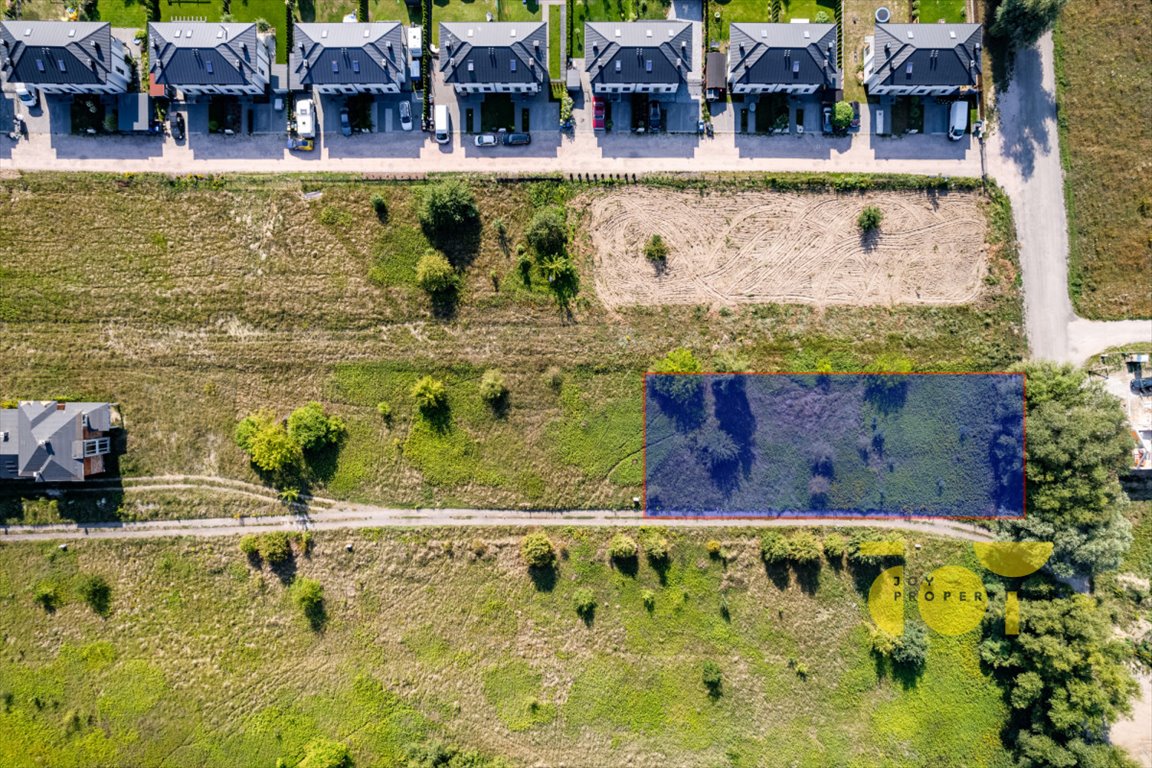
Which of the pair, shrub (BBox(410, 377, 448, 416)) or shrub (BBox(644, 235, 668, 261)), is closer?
shrub (BBox(410, 377, 448, 416))

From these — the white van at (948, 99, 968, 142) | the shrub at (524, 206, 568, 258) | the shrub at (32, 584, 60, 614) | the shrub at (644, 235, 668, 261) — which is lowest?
the shrub at (32, 584, 60, 614)

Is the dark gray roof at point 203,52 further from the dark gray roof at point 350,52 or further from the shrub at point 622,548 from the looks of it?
the shrub at point 622,548

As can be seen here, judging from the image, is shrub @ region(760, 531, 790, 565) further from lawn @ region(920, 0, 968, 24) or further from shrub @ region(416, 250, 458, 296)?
lawn @ region(920, 0, 968, 24)

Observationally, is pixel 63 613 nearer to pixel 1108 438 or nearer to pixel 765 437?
pixel 765 437

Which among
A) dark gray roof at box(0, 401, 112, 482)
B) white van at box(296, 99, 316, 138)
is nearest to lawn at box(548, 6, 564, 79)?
white van at box(296, 99, 316, 138)

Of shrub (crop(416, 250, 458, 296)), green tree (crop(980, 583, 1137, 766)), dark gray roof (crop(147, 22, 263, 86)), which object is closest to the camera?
green tree (crop(980, 583, 1137, 766))

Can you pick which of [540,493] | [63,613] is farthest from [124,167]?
[540,493]
